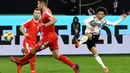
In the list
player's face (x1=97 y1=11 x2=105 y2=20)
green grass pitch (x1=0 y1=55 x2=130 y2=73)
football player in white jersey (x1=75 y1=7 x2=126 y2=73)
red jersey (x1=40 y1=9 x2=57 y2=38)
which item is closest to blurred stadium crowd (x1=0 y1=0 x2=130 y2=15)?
green grass pitch (x1=0 y1=55 x2=130 y2=73)

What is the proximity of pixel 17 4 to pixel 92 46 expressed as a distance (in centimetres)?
1175

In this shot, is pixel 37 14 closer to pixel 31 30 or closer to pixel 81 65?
pixel 31 30

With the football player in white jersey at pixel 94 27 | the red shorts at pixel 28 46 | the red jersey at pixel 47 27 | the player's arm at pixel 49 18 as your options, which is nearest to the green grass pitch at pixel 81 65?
the football player in white jersey at pixel 94 27

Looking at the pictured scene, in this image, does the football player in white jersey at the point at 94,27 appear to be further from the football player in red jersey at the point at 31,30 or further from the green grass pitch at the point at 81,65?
the football player in red jersey at the point at 31,30

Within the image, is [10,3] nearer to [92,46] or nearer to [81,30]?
[81,30]

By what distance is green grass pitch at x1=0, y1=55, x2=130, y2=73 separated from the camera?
728 inches

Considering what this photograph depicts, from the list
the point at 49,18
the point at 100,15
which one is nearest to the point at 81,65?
the point at 100,15

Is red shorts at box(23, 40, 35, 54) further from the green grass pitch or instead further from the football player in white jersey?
the football player in white jersey

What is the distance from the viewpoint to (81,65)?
2081 cm

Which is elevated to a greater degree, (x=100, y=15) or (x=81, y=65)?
(x=100, y=15)

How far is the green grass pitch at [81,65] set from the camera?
18500 millimetres

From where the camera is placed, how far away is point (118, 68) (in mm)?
19328

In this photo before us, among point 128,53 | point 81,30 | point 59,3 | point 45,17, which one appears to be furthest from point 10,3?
point 45,17

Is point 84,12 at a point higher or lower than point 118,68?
higher
